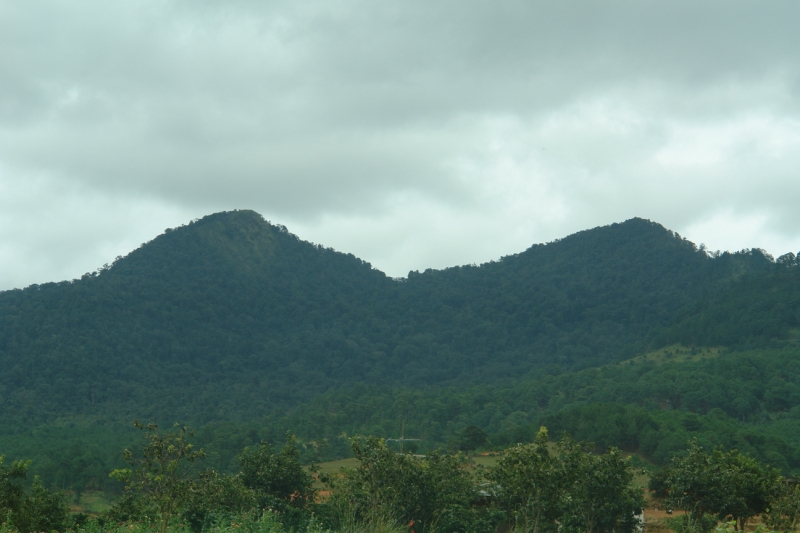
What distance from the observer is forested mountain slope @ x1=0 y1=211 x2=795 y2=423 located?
338 ft

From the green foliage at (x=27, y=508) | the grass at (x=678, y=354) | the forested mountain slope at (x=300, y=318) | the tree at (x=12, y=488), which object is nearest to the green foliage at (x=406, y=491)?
the green foliage at (x=27, y=508)

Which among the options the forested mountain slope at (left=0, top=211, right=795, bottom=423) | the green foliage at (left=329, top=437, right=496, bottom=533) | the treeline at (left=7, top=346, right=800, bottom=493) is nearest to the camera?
the green foliage at (left=329, top=437, right=496, bottom=533)

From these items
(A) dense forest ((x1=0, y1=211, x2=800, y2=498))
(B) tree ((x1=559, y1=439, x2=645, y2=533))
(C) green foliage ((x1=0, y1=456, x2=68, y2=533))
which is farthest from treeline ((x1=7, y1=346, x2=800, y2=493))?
(C) green foliage ((x1=0, y1=456, x2=68, y2=533))

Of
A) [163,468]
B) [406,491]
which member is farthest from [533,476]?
[163,468]

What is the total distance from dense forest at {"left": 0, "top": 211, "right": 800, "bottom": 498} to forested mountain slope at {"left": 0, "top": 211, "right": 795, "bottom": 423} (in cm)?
40

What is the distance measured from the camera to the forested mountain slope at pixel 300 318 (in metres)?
103

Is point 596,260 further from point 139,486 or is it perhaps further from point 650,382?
point 139,486

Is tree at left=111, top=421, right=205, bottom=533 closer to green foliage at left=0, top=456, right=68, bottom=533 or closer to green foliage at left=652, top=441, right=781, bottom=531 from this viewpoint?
green foliage at left=0, top=456, right=68, bottom=533

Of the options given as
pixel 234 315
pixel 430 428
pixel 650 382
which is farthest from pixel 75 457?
pixel 234 315

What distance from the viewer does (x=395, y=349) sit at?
138250 mm

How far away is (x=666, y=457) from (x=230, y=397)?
6613cm

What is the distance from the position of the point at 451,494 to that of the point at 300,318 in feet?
404

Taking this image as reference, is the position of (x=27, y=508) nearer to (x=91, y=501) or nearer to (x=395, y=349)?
(x=91, y=501)

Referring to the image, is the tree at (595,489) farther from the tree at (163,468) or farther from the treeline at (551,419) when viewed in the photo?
the treeline at (551,419)
